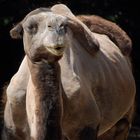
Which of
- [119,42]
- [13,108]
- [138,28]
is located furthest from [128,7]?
[13,108]

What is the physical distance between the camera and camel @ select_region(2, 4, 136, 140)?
4.73 m

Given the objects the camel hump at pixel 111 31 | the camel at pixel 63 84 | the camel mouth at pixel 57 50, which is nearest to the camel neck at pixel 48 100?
the camel at pixel 63 84

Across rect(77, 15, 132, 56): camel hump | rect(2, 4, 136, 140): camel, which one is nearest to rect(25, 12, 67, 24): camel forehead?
rect(2, 4, 136, 140): camel

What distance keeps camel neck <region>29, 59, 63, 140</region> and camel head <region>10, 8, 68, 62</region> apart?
8cm

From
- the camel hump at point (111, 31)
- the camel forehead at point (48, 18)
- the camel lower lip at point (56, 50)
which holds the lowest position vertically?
the camel hump at point (111, 31)

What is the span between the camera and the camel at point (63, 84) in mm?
4727

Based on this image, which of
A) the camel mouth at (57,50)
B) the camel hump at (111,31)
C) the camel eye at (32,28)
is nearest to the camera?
the camel mouth at (57,50)

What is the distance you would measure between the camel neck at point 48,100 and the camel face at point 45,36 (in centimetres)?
8

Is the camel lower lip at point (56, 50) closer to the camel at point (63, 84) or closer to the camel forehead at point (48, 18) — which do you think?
the camel at point (63, 84)

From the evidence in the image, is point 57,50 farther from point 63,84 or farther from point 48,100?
point 63,84

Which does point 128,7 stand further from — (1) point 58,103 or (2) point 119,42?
(1) point 58,103

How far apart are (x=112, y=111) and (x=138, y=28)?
13.6 feet

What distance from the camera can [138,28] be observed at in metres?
10.1

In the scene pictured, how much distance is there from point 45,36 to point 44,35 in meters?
0.02
